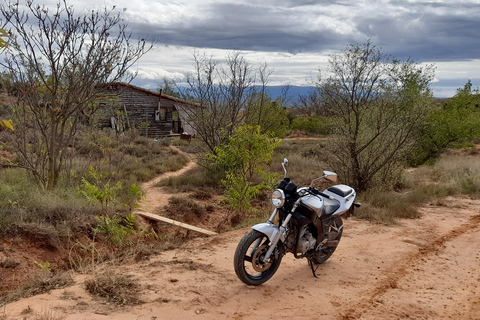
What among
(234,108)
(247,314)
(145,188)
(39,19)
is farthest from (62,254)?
(234,108)

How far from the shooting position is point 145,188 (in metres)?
12.7

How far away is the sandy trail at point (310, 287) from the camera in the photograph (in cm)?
416

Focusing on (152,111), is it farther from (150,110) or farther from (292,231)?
(292,231)

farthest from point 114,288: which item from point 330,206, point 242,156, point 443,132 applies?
point 443,132

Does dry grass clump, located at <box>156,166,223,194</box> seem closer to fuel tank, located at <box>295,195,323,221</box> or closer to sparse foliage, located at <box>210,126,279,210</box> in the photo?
sparse foliage, located at <box>210,126,279,210</box>

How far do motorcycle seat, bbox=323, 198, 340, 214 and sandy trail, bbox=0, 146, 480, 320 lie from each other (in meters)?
0.81

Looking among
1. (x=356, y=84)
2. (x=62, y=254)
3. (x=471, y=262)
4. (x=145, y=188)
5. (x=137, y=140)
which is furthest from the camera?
(x=137, y=140)

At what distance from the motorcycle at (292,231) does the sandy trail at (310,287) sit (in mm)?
249

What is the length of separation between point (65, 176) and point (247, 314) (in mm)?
7812

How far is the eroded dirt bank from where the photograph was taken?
416 cm

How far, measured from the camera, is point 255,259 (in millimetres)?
4680

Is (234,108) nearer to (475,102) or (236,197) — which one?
(236,197)

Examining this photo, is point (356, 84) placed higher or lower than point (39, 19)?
lower

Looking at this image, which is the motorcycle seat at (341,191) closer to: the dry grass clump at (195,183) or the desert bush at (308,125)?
the dry grass clump at (195,183)
